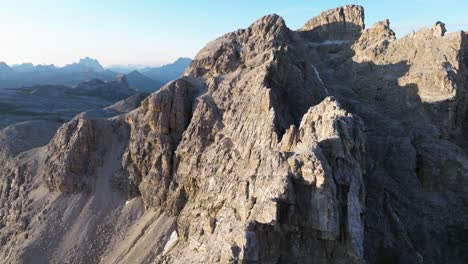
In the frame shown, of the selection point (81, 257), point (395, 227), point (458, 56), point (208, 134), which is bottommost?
point (81, 257)

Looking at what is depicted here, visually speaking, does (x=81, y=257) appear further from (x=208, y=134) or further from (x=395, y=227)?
(x=395, y=227)

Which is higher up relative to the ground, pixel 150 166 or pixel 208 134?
pixel 208 134

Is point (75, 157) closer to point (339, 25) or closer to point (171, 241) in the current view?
point (171, 241)

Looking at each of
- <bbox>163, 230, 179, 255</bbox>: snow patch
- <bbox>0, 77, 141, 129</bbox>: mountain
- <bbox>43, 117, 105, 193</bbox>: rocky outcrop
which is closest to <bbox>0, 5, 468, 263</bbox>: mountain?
<bbox>43, 117, 105, 193</bbox>: rocky outcrop

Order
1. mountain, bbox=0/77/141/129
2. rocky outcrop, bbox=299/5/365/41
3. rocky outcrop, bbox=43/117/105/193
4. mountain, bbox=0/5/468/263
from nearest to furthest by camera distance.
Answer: mountain, bbox=0/5/468/263
rocky outcrop, bbox=43/117/105/193
rocky outcrop, bbox=299/5/365/41
mountain, bbox=0/77/141/129

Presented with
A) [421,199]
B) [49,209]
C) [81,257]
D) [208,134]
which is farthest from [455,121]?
[49,209]

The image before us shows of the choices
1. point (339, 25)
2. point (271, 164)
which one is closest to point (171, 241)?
point (271, 164)

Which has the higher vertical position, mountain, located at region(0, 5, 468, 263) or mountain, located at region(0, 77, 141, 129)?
mountain, located at region(0, 77, 141, 129)

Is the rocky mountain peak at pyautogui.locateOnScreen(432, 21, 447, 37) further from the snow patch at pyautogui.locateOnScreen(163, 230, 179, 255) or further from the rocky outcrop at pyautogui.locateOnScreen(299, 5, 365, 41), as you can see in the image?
the snow patch at pyautogui.locateOnScreen(163, 230, 179, 255)
